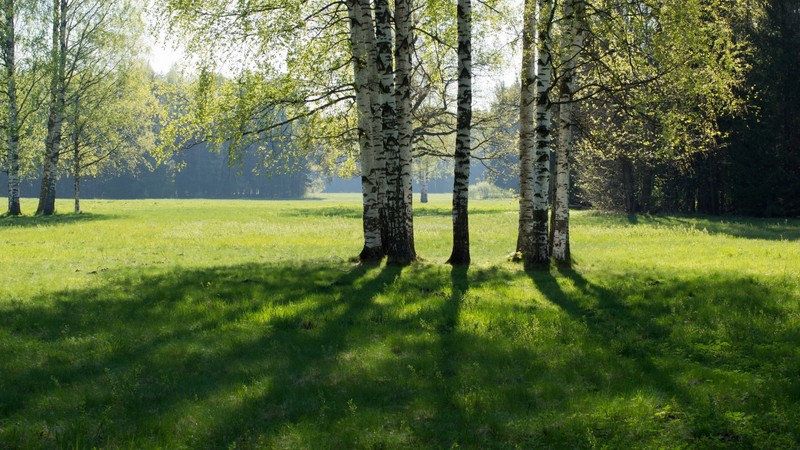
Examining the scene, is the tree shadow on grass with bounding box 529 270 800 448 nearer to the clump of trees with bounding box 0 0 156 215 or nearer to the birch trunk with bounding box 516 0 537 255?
the birch trunk with bounding box 516 0 537 255

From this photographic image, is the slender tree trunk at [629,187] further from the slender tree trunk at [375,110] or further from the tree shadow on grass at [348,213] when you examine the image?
the slender tree trunk at [375,110]

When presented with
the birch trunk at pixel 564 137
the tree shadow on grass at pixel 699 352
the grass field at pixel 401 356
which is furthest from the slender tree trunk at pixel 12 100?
the tree shadow on grass at pixel 699 352

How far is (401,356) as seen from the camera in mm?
8430

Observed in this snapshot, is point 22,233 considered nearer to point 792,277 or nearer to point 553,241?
point 553,241

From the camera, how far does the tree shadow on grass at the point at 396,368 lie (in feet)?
20.1

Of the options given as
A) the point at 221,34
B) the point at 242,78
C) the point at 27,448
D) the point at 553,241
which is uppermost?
the point at 221,34

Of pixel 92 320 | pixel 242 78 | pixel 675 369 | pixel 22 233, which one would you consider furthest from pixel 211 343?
pixel 22 233

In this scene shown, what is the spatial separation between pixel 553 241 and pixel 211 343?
10156 millimetres

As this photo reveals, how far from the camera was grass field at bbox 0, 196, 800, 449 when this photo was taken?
20.2 ft

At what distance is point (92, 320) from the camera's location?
10.3 meters

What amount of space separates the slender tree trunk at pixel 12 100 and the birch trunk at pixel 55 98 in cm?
152

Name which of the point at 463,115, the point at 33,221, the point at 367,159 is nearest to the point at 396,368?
the point at 463,115

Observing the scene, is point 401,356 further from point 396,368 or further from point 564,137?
point 564,137

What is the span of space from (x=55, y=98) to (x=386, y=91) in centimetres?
2943
